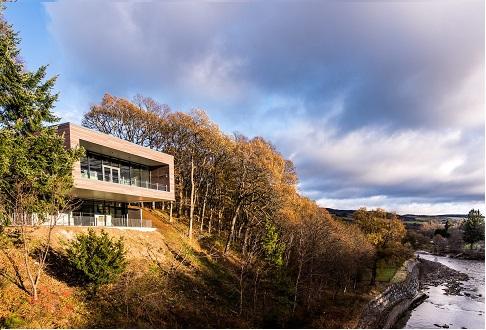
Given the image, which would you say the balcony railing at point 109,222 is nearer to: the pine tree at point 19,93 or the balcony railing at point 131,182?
the balcony railing at point 131,182

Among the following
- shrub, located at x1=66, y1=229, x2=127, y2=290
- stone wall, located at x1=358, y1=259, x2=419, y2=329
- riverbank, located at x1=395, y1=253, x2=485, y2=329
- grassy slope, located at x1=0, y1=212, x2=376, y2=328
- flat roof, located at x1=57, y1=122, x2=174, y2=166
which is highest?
flat roof, located at x1=57, y1=122, x2=174, y2=166

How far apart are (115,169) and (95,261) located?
1532 cm

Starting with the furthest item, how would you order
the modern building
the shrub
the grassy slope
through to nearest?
the modern building < the shrub < the grassy slope

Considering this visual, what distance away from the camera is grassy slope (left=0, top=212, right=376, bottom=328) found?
15852 millimetres

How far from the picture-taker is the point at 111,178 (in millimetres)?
31031

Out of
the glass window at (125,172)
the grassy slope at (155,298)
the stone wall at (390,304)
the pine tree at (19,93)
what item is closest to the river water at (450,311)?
the stone wall at (390,304)

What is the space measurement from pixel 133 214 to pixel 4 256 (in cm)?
1890

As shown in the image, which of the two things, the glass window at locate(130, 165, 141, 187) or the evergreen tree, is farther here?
the glass window at locate(130, 165, 141, 187)

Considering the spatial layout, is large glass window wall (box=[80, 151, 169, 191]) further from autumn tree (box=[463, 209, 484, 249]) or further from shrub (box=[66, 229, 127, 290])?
autumn tree (box=[463, 209, 484, 249])

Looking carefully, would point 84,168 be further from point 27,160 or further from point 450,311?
point 450,311

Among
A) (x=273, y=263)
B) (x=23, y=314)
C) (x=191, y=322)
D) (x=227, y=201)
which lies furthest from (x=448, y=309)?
(x=23, y=314)

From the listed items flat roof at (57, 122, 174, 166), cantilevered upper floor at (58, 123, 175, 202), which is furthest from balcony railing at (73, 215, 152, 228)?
flat roof at (57, 122, 174, 166)

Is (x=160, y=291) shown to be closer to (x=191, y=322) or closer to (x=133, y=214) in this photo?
(x=191, y=322)

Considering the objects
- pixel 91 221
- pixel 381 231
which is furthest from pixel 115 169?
pixel 381 231
